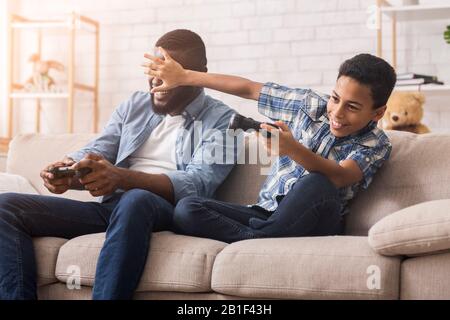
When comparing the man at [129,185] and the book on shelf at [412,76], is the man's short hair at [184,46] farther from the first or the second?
the book on shelf at [412,76]

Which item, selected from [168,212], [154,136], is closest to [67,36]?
[154,136]

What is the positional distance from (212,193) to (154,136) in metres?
0.27

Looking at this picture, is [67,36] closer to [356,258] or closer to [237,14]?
[237,14]

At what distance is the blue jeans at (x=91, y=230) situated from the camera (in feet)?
5.98

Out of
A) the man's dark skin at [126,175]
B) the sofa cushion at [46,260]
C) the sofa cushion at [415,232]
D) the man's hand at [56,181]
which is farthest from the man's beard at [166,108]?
the sofa cushion at [415,232]

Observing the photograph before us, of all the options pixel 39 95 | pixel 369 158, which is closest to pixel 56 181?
pixel 369 158

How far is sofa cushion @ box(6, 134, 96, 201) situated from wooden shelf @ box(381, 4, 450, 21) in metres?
1.81

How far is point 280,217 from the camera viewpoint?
78.3 inches

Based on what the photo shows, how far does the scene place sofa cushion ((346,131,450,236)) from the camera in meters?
2.12

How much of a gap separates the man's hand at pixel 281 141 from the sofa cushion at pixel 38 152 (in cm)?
90

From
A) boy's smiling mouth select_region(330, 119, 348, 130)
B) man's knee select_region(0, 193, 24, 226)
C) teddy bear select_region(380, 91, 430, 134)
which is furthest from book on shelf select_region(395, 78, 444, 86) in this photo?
man's knee select_region(0, 193, 24, 226)

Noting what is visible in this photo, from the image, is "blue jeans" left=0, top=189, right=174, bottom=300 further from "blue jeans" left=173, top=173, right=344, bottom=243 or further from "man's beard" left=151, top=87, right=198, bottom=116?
"man's beard" left=151, top=87, right=198, bottom=116

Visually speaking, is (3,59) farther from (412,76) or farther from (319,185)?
(319,185)

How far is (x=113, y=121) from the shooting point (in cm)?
250
